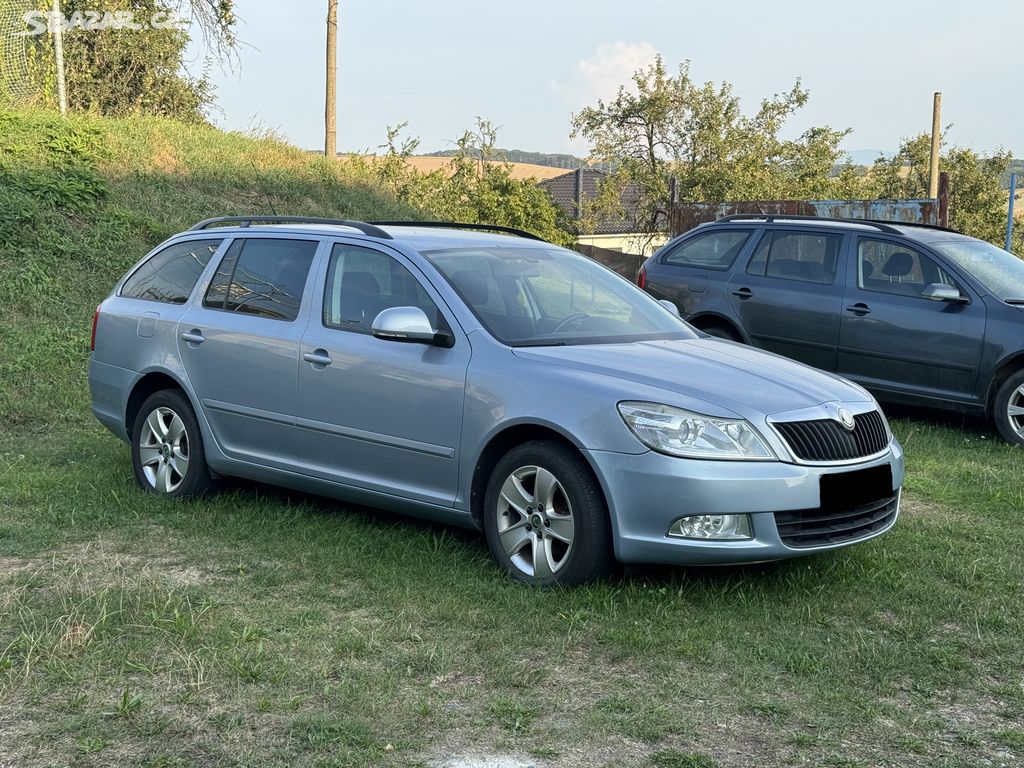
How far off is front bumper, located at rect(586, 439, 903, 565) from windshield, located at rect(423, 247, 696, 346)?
3.26 feet

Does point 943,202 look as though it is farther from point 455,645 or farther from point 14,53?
point 14,53

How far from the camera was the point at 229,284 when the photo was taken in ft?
22.3

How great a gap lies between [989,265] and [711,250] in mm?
2395

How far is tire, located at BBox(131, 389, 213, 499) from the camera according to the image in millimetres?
6828

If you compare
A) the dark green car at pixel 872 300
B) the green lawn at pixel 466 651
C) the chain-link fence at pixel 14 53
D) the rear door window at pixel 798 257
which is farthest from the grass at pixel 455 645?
the chain-link fence at pixel 14 53

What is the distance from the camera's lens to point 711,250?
10.8 m

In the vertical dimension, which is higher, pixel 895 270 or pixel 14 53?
pixel 14 53

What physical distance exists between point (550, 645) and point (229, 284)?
129 inches

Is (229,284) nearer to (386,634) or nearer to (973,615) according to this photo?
(386,634)

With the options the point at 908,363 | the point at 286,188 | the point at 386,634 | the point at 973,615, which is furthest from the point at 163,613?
the point at 286,188

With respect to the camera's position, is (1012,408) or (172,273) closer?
(172,273)

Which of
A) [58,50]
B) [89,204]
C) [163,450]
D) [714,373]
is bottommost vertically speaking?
[163,450]

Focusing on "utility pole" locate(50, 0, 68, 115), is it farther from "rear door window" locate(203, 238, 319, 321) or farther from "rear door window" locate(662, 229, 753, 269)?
"rear door window" locate(203, 238, 319, 321)

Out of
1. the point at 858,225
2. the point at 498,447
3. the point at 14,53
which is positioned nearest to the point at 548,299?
the point at 498,447
